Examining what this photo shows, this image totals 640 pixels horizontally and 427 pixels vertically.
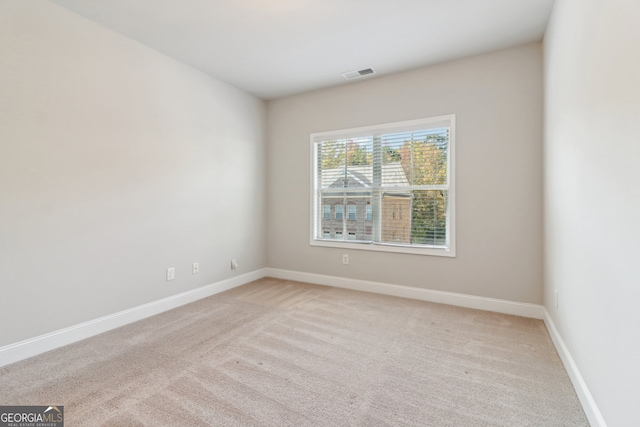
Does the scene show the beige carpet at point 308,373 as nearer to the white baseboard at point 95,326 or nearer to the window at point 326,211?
the white baseboard at point 95,326

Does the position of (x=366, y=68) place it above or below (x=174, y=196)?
above

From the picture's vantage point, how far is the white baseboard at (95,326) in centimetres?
207

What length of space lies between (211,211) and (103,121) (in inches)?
55.7

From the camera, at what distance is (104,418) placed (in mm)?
1501

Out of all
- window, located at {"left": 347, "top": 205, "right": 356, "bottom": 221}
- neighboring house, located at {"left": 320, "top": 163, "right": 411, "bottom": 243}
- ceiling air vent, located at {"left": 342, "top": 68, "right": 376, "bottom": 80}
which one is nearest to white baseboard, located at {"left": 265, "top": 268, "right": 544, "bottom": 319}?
neighboring house, located at {"left": 320, "top": 163, "right": 411, "bottom": 243}

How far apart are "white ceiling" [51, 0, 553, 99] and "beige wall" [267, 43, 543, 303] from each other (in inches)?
8.8

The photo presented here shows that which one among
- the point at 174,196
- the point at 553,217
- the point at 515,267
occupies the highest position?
the point at 174,196

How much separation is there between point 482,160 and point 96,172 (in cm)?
368

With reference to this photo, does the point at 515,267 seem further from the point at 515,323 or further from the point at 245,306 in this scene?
the point at 245,306

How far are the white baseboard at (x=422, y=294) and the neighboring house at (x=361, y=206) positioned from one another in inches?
22.6

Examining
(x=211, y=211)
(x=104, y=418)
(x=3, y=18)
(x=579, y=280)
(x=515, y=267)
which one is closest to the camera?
(x=104, y=418)

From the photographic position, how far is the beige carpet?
1546 mm

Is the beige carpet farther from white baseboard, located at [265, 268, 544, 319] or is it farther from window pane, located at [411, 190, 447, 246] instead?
window pane, located at [411, 190, 447, 246]

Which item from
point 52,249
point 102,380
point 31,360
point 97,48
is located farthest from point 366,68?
point 31,360
